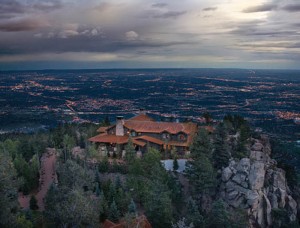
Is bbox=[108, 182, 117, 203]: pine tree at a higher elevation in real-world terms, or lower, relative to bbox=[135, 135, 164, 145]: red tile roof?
lower

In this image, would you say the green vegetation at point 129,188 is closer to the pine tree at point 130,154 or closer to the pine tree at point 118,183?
the pine tree at point 130,154

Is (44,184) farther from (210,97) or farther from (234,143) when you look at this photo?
(210,97)

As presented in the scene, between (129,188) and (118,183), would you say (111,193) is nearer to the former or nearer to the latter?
(118,183)

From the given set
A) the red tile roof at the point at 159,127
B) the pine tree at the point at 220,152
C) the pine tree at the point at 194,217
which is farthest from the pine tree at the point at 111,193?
the red tile roof at the point at 159,127

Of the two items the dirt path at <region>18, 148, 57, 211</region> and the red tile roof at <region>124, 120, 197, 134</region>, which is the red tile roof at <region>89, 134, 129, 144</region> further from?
the dirt path at <region>18, 148, 57, 211</region>

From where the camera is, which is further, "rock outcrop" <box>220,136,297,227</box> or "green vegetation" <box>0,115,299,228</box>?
"rock outcrop" <box>220,136,297,227</box>

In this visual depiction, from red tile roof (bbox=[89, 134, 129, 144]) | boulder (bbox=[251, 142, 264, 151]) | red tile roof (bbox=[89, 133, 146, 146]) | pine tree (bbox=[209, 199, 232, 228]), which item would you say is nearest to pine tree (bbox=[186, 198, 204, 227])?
pine tree (bbox=[209, 199, 232, 228])
